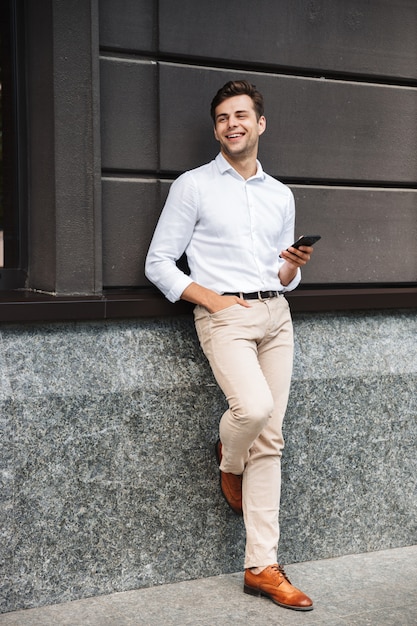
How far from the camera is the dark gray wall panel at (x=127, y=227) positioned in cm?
489

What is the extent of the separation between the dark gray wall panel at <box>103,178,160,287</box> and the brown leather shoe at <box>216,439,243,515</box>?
1.07 m

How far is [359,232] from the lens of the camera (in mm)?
5621

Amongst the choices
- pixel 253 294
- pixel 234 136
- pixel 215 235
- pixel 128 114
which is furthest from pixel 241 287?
pixel 128 114

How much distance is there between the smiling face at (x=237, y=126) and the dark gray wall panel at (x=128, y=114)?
19.1 inches

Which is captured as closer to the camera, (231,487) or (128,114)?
(231,487)

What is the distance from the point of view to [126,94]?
4891 mm

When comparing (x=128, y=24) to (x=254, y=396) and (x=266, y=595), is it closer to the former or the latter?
(x=254, y=396)

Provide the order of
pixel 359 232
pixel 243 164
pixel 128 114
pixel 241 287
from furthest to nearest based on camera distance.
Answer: pixel 359 232 → pixel 128 114 → pixel 243 164 → pixel 241 287

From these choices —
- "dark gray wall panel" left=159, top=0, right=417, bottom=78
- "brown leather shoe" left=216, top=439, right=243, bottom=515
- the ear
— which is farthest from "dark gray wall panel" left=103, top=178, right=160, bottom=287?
"brown leather shoe" left=216, top=439, right=243, bottom=515

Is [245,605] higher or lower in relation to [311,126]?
lower

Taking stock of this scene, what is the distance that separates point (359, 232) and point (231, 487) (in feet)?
6.21

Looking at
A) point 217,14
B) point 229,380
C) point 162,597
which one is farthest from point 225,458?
point 217,14

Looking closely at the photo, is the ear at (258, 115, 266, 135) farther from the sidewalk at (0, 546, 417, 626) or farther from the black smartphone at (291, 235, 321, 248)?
the sidewalk at (0, 546, 417, 626)

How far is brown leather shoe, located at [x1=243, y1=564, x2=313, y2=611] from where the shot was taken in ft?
14.4
